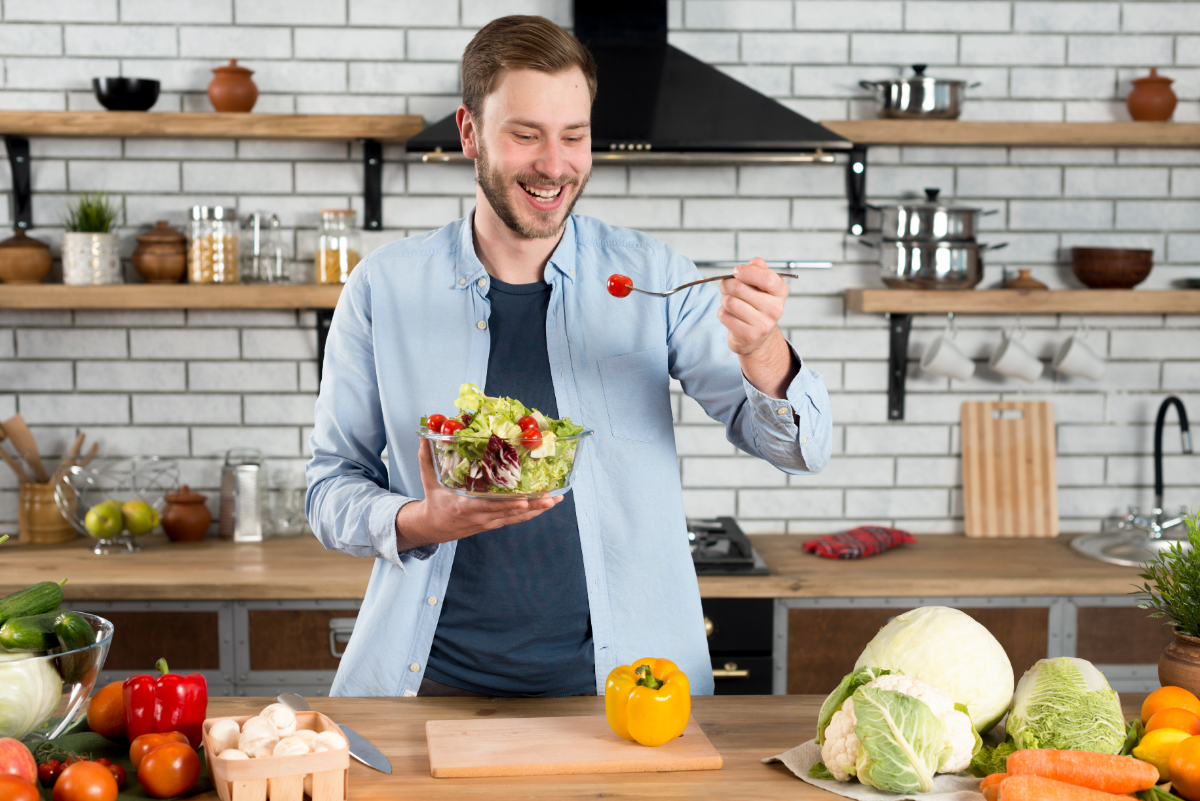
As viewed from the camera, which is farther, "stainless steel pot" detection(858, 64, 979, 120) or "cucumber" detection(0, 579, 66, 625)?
"stainless steel pot" detection(858, 64, 979, 120)

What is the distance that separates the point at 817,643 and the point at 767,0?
1.94 meters

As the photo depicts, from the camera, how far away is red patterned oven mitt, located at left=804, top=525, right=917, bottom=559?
9.63 feet

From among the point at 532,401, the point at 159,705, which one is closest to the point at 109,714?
the point at 159,705

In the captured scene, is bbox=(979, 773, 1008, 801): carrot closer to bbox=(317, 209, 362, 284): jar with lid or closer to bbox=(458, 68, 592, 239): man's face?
bbox=(458, 68, 592, 239): man's face

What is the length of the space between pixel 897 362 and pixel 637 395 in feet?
5.58

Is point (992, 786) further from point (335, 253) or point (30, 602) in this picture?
point (335, 253)

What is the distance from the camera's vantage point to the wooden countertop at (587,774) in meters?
1.23

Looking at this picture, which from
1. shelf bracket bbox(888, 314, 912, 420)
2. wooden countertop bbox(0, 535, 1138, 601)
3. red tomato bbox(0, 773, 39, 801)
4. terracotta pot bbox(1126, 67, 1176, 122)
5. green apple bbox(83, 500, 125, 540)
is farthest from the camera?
shelf bracket bbox(888, 314, 912, 420)

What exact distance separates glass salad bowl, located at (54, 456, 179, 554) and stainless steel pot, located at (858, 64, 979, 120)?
2.43m

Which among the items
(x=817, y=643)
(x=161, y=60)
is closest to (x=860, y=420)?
(x=817, y=643)

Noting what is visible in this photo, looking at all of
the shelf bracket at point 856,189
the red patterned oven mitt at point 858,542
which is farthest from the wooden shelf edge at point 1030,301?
the red patterned oven mitt at point 858,542

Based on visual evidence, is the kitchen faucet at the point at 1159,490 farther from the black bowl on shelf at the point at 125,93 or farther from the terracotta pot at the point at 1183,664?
the black bowl on shelf at the point at 125,93

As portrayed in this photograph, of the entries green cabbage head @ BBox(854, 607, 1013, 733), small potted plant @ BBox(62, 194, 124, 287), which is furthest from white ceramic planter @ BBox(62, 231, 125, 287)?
green cabbage head @ BBox(854, 607, 1013, 733)

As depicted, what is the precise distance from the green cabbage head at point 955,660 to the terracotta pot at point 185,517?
7.49 feet
